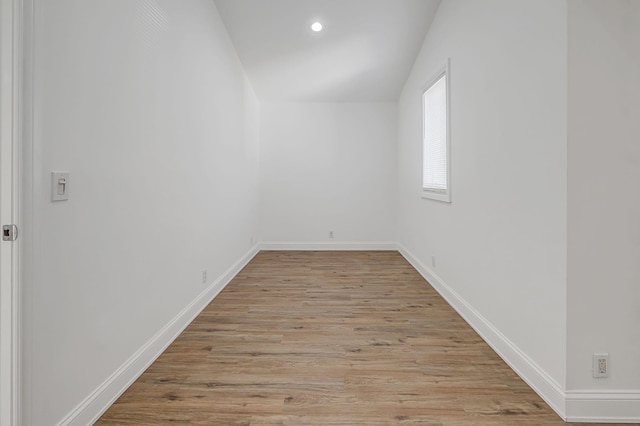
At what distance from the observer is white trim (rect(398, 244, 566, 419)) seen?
1971mm

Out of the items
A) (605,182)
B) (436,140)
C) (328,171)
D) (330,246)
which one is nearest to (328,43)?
(436,140)

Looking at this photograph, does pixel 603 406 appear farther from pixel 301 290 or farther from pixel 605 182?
pixel 301 290

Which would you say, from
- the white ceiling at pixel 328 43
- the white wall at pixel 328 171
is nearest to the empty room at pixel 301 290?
the white ceiling at pixel 328 43

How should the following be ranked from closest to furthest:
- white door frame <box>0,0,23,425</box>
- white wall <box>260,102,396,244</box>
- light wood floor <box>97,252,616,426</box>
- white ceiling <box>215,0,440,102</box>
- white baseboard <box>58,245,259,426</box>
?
white door frame <box>0,0,23,425</box>
white baseboard <box>58,245,259,426</box>
light wood floor <box>97,252,616,426</box>
white ceiling <box>215,0,440,102</box>
white wall <box>260,102,396,244</box>

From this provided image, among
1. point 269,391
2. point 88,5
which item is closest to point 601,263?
point 269,391

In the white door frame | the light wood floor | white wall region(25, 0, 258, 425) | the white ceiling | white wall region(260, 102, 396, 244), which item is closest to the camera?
the white door frame

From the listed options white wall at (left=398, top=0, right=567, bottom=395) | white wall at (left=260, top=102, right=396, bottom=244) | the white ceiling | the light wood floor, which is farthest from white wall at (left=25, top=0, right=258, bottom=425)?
white wall at (left=260, top=102, right=396, bottom=244)

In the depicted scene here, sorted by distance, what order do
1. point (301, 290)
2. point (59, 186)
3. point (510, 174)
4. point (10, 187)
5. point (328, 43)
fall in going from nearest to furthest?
point (10, 187), point (59, 186), point (510, 174), point (301, 290), point (328, 43)

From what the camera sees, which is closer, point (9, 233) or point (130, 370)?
point (9, 233)

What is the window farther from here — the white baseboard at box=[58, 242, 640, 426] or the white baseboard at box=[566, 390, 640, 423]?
the white baseboard at box=[566, 390, 640, 423]

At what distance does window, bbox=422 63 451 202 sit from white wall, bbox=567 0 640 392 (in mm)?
1901

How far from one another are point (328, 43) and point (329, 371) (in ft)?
13.3

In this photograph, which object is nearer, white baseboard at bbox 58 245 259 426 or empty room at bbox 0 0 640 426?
empty room at bbox 0 0 640 426

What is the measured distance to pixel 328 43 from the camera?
5.03 metres
